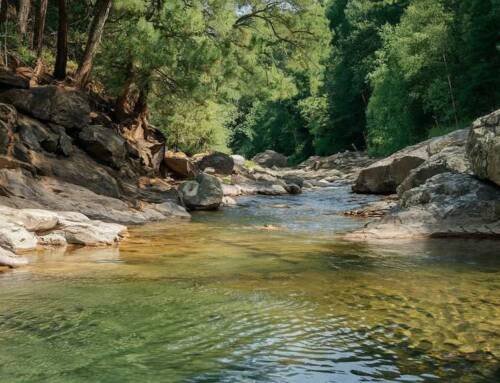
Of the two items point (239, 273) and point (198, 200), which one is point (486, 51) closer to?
point (198, 200)

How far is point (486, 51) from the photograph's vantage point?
28109 mm

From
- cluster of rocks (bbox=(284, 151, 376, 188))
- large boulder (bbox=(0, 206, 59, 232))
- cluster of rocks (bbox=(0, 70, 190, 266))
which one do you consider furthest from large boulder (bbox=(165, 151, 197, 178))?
cluster of rocks (bbox=(284, 151, 376, 188))

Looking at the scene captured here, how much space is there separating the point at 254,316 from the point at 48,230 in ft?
18.0

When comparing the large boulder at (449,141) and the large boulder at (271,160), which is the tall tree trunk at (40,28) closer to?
the large boulder at (449,141)

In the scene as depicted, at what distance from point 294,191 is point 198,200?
8.84m

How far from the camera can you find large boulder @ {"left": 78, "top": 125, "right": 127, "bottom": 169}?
1550 cm

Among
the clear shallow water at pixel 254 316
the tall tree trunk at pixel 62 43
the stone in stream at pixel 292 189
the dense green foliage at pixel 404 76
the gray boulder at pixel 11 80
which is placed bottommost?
the clear shallow water at pixel 254 316

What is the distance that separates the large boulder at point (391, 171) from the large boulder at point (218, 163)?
7393 millimetres

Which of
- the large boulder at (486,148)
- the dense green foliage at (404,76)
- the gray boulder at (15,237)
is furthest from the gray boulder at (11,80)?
the large boulder at (486,148)

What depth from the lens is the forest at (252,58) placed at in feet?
53.0

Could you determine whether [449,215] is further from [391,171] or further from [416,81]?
[416,81]

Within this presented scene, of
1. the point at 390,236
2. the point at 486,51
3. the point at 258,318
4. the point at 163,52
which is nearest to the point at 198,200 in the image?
the point at 163,52

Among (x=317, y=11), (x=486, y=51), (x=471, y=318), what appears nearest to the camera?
(x=471, y=318)

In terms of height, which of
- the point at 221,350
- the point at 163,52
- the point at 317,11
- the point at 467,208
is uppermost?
the point at 317,11
